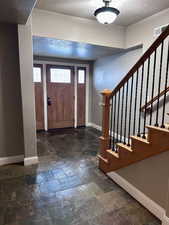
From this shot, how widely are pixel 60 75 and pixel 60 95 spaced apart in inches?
25.4

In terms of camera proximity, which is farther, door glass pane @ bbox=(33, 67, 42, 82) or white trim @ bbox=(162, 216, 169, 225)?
door glass pane @ bbox=(33, 67, 42, 82)

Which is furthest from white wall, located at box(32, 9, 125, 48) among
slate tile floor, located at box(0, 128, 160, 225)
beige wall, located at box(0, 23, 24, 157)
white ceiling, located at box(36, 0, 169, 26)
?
A: slate tile floor, located at box(0, 128, 160, 225)

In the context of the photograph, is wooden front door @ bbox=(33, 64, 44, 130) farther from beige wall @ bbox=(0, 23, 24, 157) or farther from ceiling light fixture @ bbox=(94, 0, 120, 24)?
Result: ceiling light fixture @ bbox=(94, 0, 120, 24)

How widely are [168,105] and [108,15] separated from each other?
1.85m

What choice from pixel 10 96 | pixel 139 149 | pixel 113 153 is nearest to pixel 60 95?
pixel 10 96

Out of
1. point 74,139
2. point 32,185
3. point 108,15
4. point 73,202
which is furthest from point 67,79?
point 73,202

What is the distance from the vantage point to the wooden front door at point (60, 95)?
16.6 ft

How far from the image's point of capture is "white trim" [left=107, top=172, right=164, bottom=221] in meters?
1.70

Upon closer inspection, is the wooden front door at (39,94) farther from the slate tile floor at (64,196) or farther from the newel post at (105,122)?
the newel post at (105,122)

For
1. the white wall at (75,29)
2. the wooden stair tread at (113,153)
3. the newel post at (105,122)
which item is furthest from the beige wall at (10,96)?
the wooden stair tread at (113,153)

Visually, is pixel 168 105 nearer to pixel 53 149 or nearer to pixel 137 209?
pixel 137 209

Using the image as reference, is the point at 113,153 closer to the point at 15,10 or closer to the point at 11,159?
the point at 11,159

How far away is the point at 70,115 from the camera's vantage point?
5445mm

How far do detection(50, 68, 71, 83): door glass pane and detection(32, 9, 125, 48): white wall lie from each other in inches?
77.1
